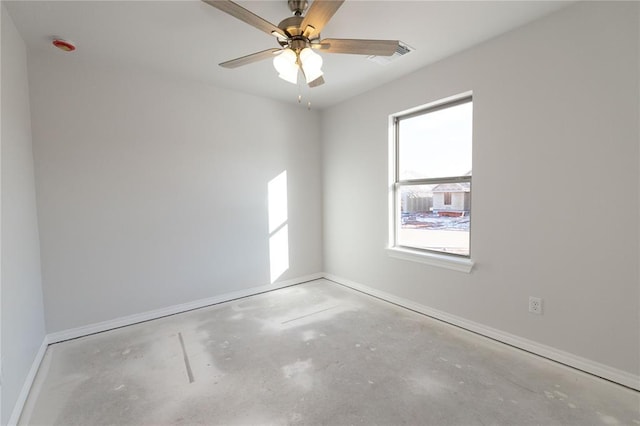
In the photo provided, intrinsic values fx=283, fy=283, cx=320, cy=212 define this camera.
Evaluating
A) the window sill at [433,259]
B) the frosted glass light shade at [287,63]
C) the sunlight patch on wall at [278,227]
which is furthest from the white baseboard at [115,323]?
the frosted glass light shade at [287,63]

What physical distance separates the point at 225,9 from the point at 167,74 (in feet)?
6.31

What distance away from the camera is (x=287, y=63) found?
5.94ft

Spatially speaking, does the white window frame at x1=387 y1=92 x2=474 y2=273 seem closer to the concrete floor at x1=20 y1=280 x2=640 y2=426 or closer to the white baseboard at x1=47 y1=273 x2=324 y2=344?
the concrete floor at x1=20 y1=280 x2=640 y2=426

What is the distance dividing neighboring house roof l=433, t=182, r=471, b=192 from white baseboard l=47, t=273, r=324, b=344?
2327 mm

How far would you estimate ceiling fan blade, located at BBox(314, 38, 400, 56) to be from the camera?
1.73 metres

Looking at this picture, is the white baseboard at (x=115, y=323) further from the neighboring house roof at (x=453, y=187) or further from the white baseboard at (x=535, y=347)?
the neighboring house roof at (x=453, y=187)

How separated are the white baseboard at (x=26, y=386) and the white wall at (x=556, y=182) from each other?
3.17m

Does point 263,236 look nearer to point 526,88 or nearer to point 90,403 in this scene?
point 90,403

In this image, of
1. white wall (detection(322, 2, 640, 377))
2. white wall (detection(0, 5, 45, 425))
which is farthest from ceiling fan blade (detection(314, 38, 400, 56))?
white wall (detection(0, 5, 45, 425))

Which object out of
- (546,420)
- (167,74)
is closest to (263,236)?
(167,74)

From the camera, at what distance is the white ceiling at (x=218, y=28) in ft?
6.35

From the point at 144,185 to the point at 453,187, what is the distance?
3.14 metres

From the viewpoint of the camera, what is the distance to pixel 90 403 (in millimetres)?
1756

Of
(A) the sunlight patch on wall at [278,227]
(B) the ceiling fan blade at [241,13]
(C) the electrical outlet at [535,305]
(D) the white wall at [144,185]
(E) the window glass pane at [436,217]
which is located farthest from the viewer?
(A) the sunlight patch on wall at [278,227]
